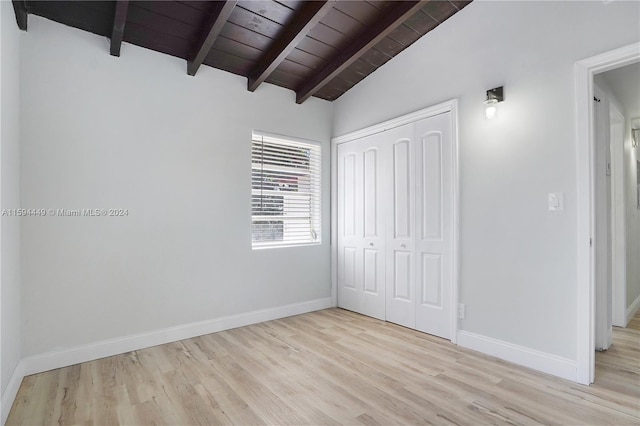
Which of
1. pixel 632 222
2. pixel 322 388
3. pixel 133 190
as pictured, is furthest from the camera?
pixel 632 222

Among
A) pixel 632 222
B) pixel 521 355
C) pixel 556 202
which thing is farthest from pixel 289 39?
pixel 632 222

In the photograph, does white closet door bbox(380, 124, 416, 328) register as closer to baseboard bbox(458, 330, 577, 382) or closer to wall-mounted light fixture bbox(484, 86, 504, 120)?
baseboard bbox(458, 330, 577, 382)

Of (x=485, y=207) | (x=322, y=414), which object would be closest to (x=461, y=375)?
(x=322, y=414)

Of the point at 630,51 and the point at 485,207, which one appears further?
the point at 485,207

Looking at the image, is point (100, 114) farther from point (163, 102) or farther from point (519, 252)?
point (519, 252)

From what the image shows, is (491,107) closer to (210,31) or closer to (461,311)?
(461,311)

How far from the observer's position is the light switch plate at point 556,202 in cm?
234

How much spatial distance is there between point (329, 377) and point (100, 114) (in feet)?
9.41

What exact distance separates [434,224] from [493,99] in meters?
1.22

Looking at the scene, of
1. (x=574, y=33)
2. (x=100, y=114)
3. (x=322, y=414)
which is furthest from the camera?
(x=100, y=114)

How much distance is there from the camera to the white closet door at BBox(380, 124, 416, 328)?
11.1 ft

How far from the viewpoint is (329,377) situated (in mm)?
2350

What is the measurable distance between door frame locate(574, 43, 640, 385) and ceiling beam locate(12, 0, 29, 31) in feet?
13.1

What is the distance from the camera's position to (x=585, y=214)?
7.29 ft
